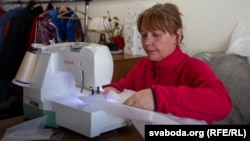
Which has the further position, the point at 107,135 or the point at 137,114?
the point at 107,135

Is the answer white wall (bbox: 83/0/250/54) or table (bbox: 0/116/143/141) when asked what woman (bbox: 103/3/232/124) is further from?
white wall (bbox: 83/0/250/54)

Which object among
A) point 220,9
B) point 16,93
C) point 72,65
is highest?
point 220,9

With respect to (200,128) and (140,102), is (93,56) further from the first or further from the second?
(200,128)

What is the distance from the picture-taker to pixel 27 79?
4.04 ft

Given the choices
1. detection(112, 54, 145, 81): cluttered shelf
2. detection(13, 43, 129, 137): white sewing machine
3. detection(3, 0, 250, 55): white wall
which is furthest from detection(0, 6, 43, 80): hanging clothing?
detection(13, 43, 129, 137): white sewing machine

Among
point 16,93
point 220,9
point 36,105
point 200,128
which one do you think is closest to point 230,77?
point 220,9

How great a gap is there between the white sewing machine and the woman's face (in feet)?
0.79

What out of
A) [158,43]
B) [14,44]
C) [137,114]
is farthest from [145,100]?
[14,44]

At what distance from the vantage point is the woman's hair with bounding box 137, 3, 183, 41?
91 cm

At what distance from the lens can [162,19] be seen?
35.9 inches

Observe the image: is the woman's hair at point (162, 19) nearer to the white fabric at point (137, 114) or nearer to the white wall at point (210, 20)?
the white fabric at point (137, 114)

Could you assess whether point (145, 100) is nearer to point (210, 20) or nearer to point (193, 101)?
point (193, 101)

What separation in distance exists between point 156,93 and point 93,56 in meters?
0.42

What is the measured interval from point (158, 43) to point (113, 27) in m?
1.49
